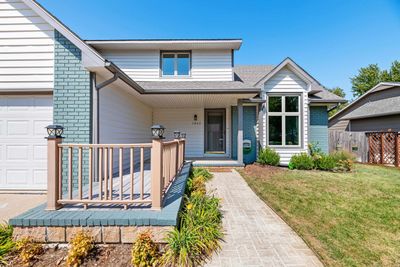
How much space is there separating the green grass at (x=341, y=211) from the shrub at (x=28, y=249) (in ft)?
12.6

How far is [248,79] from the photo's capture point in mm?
10320

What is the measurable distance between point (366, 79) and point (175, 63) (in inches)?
1730

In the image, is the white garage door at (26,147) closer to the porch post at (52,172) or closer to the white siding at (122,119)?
the white siding at (122,119)

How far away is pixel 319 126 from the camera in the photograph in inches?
385

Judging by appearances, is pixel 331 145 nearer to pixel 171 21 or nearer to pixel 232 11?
pixel 232 11

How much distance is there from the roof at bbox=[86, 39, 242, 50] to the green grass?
19.1ft

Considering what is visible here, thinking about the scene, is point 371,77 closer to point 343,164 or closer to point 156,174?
point 343,164

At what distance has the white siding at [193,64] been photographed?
914 centimetres

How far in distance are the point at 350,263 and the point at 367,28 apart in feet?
52.7

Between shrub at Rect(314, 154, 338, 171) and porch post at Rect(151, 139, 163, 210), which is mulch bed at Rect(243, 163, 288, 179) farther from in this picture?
porch post at Rect(151, 139, 163, 210)

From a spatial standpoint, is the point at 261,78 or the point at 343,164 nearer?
the point at 343,164

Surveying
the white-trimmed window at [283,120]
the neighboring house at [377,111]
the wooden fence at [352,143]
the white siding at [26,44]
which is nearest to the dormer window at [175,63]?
the white-trimmed window at [283,120]

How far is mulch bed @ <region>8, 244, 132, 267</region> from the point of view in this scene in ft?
8.25

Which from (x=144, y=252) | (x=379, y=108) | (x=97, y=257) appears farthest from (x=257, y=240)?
(x=379, y=108)
